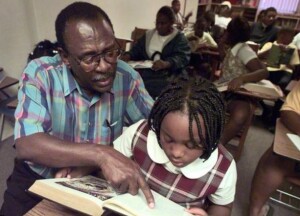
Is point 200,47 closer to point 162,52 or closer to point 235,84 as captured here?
point 162,52

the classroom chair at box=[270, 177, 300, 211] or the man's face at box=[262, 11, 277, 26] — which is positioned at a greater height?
the man's face at box=[262, 11, 277, 26]

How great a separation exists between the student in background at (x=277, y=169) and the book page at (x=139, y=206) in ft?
3.05

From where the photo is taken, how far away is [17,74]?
2.42 metres

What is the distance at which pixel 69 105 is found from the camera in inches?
36.9

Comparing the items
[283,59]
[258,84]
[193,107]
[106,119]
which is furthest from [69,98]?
[283,59]

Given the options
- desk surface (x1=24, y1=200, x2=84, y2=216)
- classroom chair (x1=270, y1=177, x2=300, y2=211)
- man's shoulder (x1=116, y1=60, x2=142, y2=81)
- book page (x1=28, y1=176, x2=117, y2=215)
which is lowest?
classroom chair (x1=270, y1=177, x2=300, y2=211)

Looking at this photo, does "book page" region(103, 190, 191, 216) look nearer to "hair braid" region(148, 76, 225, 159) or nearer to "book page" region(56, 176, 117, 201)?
"book page" region(56, 176, 117, 201)

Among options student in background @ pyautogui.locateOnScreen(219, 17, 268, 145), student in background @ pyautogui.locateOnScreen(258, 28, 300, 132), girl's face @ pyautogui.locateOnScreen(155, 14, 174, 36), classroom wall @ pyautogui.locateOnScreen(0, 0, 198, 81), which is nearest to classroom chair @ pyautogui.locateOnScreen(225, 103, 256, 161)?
student in background @ pyautogui.locateOnScreen(219, 17, 268, 145)

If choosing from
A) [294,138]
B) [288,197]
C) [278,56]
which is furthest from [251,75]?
[278,56]

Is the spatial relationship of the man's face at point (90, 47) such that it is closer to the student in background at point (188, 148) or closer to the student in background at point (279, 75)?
the student in background at point (188, 148)

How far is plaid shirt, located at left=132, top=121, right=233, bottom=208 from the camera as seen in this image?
2.58 feet

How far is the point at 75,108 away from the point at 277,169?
48.8 inches

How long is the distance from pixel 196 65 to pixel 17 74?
7.48ft

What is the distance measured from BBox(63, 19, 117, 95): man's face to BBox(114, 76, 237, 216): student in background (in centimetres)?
21
